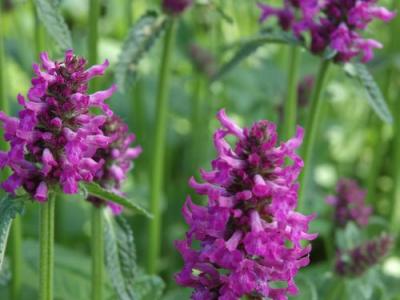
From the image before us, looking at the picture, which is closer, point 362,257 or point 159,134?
point 362,257

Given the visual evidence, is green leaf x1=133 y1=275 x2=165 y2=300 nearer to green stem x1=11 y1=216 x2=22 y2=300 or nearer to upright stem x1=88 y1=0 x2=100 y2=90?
green stem x1=11 y1=216 x2=22 y2=300

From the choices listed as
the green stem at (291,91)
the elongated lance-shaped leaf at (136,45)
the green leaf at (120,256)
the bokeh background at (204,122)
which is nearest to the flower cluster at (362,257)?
the bokeh background at (204,122)

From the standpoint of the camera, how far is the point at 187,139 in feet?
16.3

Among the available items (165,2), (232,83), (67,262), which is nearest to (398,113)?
(232,83)

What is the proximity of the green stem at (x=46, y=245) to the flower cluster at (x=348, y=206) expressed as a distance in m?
1.64

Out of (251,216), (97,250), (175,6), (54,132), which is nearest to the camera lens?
(251,216)

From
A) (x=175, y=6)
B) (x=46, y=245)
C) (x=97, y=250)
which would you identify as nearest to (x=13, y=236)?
(x=97, y=250)

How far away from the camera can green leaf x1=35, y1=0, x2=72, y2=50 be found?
7.64ft

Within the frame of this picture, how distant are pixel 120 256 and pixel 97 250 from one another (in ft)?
0.30

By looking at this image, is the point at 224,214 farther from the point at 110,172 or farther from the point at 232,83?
the point at 232,83

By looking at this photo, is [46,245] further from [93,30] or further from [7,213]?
[93,30]

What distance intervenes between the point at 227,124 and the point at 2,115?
0.52 metres

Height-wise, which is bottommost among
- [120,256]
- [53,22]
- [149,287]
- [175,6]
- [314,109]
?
[149,287]

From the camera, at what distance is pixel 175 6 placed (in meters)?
3.10
